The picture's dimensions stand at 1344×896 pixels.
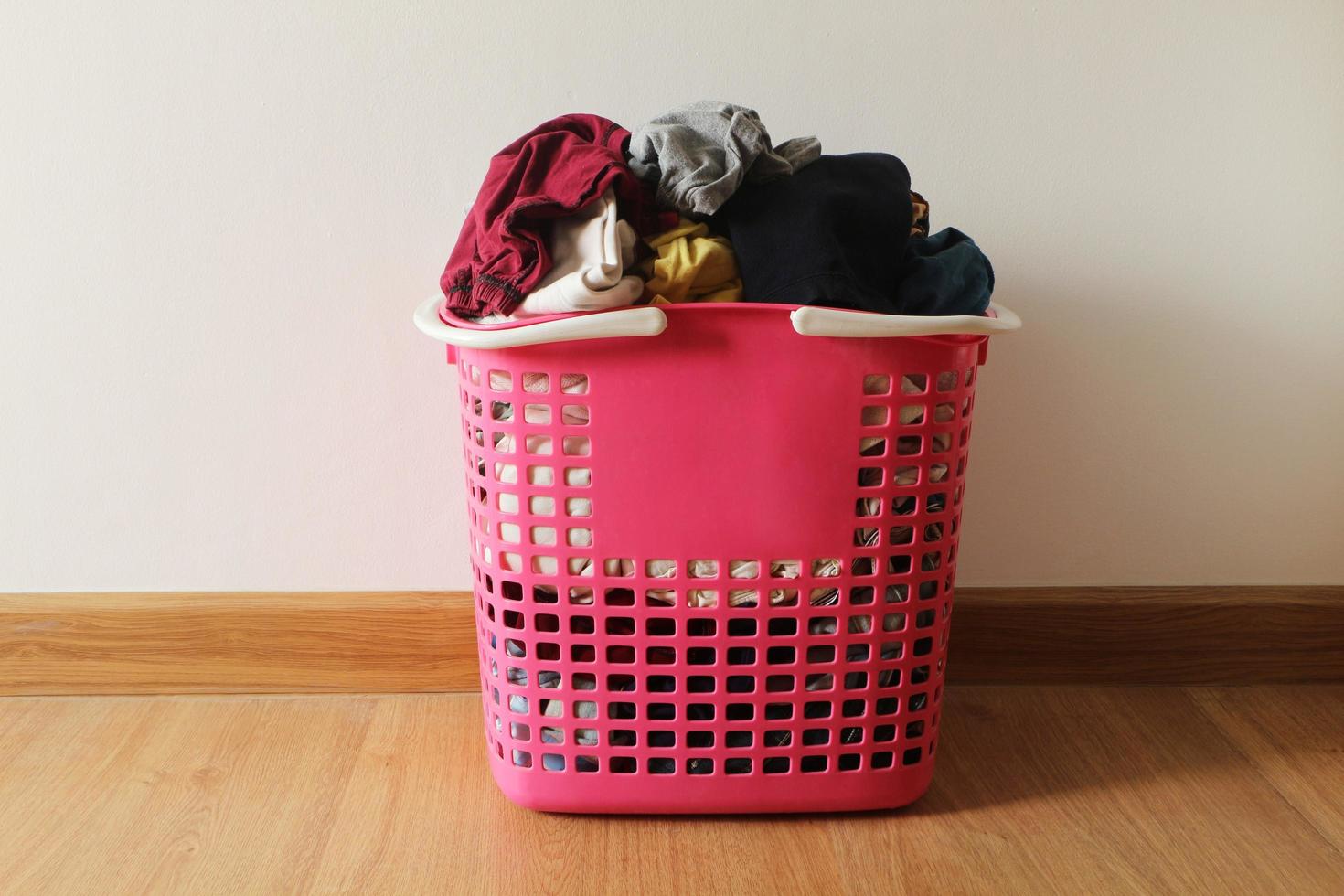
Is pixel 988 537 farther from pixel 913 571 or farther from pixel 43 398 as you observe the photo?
pixel 43 398

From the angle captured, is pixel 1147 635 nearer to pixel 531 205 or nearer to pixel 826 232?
pixel 826 232

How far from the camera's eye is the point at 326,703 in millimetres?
1176

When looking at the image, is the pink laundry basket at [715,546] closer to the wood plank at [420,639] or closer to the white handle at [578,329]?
the white handle at [578,329]

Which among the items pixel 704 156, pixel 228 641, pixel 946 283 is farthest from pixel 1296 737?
pixel 228 641

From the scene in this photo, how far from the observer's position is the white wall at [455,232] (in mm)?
1062

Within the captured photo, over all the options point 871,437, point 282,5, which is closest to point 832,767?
point 871,437

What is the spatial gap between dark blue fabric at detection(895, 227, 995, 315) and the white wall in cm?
21

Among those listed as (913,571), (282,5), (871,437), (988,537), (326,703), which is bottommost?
(326,703)

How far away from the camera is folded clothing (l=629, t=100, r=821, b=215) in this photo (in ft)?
2.84

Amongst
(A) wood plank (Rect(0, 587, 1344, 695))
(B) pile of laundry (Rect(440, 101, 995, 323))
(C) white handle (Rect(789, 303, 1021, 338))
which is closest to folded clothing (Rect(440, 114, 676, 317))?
(B) pile of laundry (Rect(440, 101, 995, 323))

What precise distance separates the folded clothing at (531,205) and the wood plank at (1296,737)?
0.78 m

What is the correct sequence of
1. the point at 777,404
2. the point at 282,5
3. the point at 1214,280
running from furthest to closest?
1. the point at 1214,280
2. the point at 282,5
3. the point at 777,404

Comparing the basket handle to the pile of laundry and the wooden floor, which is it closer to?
the pile of laundry

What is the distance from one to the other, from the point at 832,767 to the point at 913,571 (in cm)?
19
